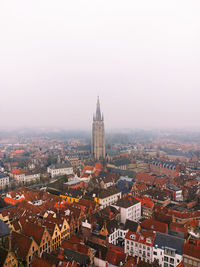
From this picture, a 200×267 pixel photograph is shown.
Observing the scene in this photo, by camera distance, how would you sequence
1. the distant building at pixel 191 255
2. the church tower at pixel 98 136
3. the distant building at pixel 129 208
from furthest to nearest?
the church tower at pixel 98 136, the distant building at pixel 129 208, the distant building at pixel 191 255

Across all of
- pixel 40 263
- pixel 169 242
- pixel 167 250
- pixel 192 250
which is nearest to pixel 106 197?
pixel 169 242

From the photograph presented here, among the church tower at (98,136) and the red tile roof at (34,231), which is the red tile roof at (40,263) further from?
the church tower at (98,136)

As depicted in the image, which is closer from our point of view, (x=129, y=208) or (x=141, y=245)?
(x=141, y=245)

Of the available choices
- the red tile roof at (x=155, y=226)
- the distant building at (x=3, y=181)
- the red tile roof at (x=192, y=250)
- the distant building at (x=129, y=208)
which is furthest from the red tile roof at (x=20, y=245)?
the distant building at (x=3, y=181)

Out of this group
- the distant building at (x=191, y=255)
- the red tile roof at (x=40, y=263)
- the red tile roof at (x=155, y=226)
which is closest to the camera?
the red tile roof at (x=40, y=263)

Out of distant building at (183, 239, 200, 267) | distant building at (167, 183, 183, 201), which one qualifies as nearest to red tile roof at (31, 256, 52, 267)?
distant building at (183, 239, 200, 267)

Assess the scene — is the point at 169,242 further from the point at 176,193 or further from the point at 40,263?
the point at 176,193

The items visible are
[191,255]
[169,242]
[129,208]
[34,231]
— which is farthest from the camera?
[129,208]

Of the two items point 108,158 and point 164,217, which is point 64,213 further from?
point 108,158

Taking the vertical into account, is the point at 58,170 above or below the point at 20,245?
below
